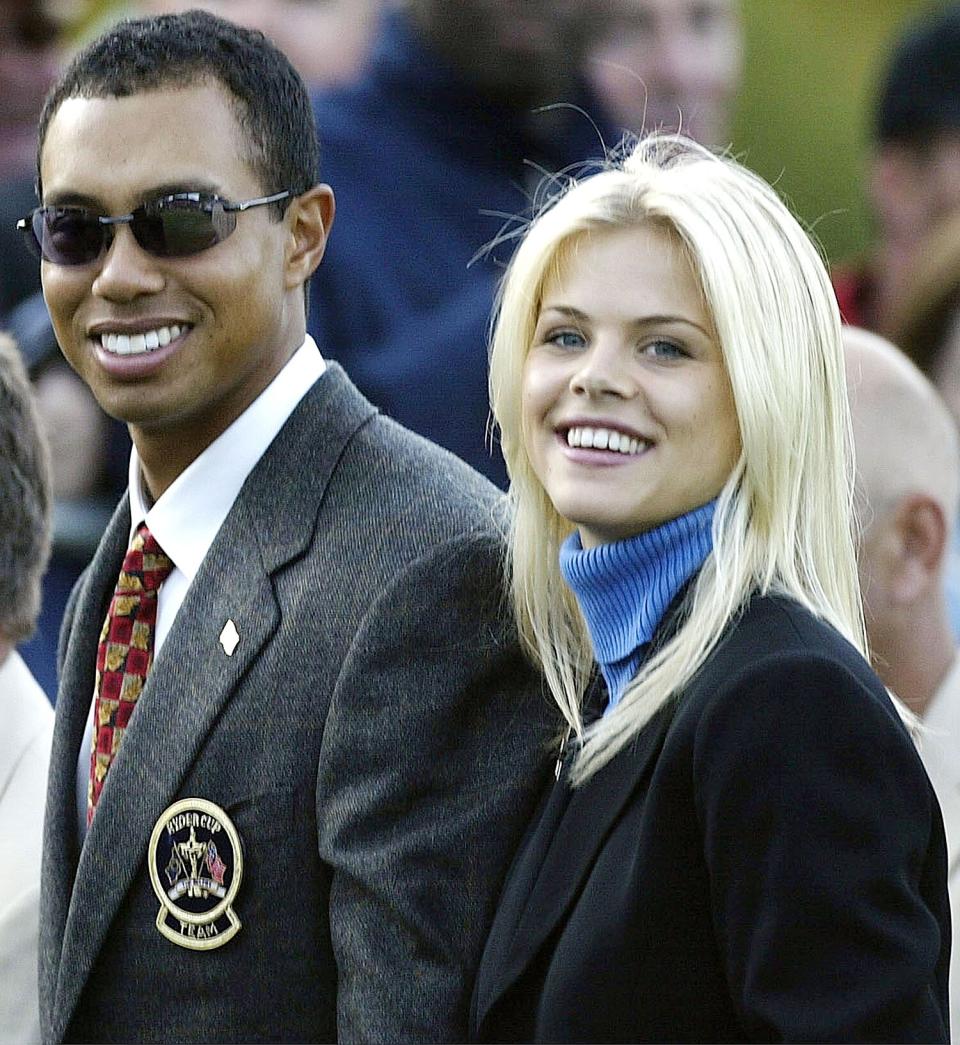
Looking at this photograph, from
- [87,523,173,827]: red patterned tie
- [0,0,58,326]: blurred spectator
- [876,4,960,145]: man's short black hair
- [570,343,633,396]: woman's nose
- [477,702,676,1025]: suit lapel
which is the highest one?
[0,0,58,326]: blurred spectator

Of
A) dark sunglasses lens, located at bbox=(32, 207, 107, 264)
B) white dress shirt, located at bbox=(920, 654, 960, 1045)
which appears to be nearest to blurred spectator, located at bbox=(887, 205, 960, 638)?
white dress shirt, located at bbox=(920, 654, 960, 1045)

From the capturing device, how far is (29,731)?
2.99m

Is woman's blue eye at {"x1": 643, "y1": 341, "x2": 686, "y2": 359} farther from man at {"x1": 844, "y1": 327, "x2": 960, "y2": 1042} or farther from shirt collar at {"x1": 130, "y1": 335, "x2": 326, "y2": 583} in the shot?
man at {"x1": 844, "y1": 327, "x2": 960, "y2": 1042}

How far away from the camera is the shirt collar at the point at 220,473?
102 inches

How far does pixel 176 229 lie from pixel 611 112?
3.09 m

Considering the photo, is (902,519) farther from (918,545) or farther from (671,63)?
(671,63)

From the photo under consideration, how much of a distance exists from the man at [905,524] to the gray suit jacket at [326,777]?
A: 974mm

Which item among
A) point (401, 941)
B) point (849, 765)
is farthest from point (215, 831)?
point (849, 765)

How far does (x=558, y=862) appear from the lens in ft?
7.25

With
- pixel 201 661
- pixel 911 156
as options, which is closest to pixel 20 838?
pixel 201 661

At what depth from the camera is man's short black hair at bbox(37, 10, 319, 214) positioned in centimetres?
252

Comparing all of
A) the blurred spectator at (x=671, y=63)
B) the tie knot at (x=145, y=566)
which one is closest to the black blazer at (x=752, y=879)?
the tie knot at (x=145, y=566)

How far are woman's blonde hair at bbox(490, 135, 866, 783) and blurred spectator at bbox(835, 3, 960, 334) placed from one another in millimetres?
3250

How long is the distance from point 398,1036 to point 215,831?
1.07 feet
